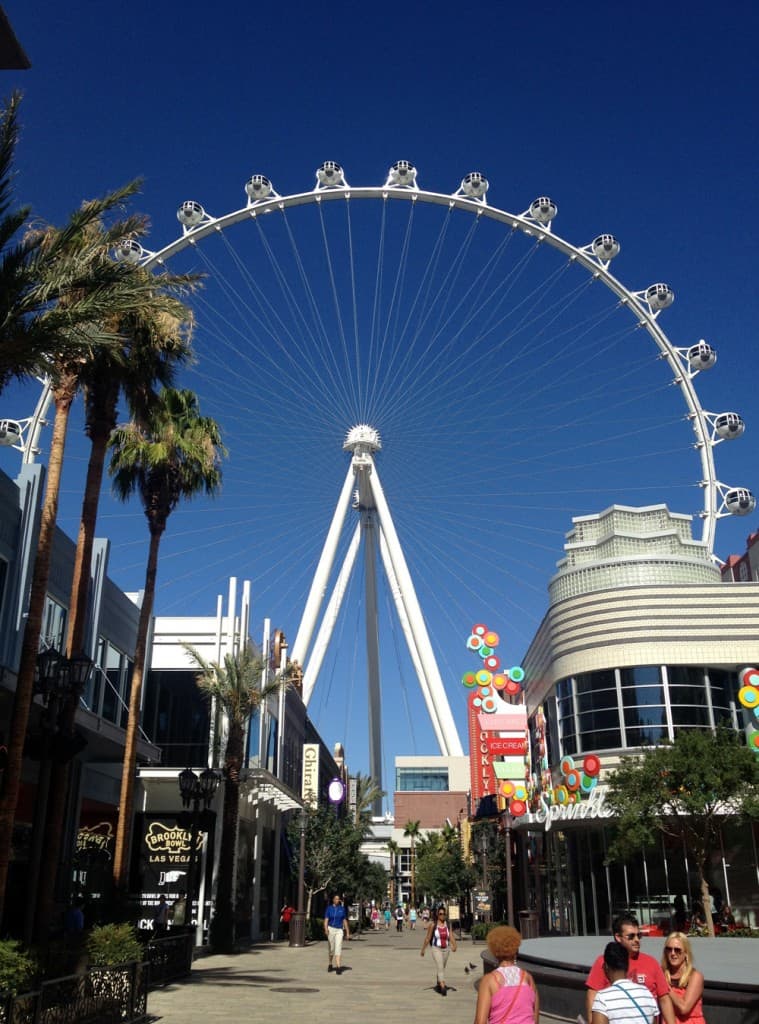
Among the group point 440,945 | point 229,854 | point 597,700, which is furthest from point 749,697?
point 440,945

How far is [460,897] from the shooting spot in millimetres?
71438

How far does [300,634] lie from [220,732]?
516 inches

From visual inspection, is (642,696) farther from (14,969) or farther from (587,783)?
(14,969)

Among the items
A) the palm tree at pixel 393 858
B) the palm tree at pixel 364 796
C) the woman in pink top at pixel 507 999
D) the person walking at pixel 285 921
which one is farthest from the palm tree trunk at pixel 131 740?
the palm tree at pixel 393 858

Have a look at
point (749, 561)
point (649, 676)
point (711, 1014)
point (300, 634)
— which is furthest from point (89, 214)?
point (749, 561)

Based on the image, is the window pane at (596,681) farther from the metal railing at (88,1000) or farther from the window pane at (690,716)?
the metal railing at (88,1000)

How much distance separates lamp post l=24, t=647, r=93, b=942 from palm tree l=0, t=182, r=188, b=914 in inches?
15.8

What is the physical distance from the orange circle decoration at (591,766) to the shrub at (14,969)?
94.5 feet

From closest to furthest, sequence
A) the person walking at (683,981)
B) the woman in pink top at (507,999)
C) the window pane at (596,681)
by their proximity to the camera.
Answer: the woman in pink top at (507,999), the person walking at (683,981), the window pane at (596,681)

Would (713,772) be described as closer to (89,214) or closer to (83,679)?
(83,679)

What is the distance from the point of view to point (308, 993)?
19.9 meters

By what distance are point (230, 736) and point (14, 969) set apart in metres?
22.9

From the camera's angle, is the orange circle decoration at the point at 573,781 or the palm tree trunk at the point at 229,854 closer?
the palm tree trunk at the point at 229,854

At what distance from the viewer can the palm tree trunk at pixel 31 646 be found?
15453mm
